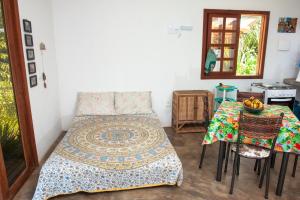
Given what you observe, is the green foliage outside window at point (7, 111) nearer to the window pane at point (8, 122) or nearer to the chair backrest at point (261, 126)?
the window pane at point (8, 122)

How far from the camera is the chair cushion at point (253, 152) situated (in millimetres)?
2350

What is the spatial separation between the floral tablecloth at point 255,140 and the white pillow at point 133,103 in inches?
62.9

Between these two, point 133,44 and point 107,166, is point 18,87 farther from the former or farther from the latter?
point 133,44

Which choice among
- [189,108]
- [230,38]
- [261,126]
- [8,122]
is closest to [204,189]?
[261,126]

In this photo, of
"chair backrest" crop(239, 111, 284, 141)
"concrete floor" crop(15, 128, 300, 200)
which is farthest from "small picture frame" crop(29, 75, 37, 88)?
"chair backrest" crop(239, 111, 284, 141)

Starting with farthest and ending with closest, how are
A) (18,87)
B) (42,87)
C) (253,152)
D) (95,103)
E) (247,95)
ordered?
(95,103) → (42,87) → (247,95) → (18,87) → (253,152)

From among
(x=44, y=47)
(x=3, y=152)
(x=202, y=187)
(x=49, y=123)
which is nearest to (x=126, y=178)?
(x=202, y=187)

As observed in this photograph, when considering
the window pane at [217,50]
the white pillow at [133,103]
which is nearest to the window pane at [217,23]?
the window pane at [217,50]

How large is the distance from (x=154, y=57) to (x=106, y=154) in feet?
7.14

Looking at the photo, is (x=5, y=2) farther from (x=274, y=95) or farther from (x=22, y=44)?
(x=274, y=95)

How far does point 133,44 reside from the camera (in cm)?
404

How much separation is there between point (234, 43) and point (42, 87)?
3524mm

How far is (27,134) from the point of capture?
111 inches

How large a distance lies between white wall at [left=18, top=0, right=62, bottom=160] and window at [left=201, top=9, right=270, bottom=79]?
271 centimetres
